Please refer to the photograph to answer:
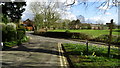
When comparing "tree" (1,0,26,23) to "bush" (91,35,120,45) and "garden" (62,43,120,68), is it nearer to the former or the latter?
"bush" (91,35,120,45)

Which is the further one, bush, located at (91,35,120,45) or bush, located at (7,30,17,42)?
bush, located at (91,35,120,45)

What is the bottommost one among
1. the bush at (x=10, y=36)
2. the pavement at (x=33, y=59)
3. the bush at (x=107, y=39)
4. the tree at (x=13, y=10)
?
the bush at (x=107, y=39)

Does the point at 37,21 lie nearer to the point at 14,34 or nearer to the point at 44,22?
the point at 44,22

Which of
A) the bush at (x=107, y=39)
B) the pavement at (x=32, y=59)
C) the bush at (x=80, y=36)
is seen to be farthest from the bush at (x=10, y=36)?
the bush at (x=80, y=36)

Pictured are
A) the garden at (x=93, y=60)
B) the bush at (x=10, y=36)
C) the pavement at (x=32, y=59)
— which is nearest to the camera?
the garden at (x=93, y=60)

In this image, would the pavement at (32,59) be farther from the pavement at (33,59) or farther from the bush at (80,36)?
the bush at (80,36)

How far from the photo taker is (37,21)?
163 feet

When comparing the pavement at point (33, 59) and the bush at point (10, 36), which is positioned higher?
the bush at point (10, 36)

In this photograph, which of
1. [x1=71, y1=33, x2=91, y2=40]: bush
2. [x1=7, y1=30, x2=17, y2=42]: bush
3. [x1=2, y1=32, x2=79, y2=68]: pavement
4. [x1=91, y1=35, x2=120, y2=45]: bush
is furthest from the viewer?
[x1=71, y1=33, x2=91, y2=40]: bush

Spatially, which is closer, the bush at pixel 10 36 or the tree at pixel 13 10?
the bush at pixel 10 36

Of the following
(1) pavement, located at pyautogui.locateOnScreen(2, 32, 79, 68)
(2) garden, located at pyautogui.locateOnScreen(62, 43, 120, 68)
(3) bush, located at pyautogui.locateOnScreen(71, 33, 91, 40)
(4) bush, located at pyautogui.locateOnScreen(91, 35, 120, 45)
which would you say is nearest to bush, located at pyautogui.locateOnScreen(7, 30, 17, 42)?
(1) pavement, located at pyautogui.locateOnScreen(2, 32, 79, 68)

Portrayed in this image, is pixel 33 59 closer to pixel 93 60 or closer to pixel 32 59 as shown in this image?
pixel 32 59

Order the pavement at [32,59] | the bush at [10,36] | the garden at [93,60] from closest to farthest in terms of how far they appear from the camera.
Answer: the garden at [93,60]
the pavement at [32,59]
the bush at [10,36]

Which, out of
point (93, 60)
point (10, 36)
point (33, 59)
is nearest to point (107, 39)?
point (10, 36)
